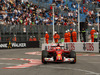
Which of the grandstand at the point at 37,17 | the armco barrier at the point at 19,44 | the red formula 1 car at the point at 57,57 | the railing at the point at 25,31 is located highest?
the grandstand at the point at 37,17

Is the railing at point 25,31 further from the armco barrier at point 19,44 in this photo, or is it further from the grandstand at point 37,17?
the armco barrier at point 19,44

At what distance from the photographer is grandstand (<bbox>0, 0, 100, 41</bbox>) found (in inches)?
1094

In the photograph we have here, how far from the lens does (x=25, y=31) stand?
2803cm

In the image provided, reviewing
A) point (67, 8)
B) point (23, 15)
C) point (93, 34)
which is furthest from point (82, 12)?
point (93, 34)

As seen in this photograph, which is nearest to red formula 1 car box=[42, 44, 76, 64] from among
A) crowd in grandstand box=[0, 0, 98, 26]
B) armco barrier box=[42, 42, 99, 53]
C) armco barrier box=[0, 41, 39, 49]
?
armco barrier box=[42, 42, 99, 53]

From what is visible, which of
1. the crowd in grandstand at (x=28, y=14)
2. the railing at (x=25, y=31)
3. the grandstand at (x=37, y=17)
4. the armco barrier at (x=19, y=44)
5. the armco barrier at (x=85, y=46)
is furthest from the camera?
the crowd in grandstand at (x=28, y=14)

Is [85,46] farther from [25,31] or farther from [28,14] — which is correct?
[28,14]

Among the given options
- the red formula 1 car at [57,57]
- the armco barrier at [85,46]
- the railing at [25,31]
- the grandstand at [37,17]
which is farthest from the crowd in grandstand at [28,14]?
the red formula 1 car at [57,57]

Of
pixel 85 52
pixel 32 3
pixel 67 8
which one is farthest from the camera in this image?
pixel 67 8

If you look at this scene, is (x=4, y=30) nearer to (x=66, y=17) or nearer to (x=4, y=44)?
(x=4, y=44)

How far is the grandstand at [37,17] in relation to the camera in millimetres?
27797

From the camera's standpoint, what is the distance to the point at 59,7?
37.3 metres

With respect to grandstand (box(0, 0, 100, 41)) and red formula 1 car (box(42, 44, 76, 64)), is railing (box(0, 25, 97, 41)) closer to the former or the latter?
grandstand (box(0, 0, 100, 41))

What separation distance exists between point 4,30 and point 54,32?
5596 millimetres
